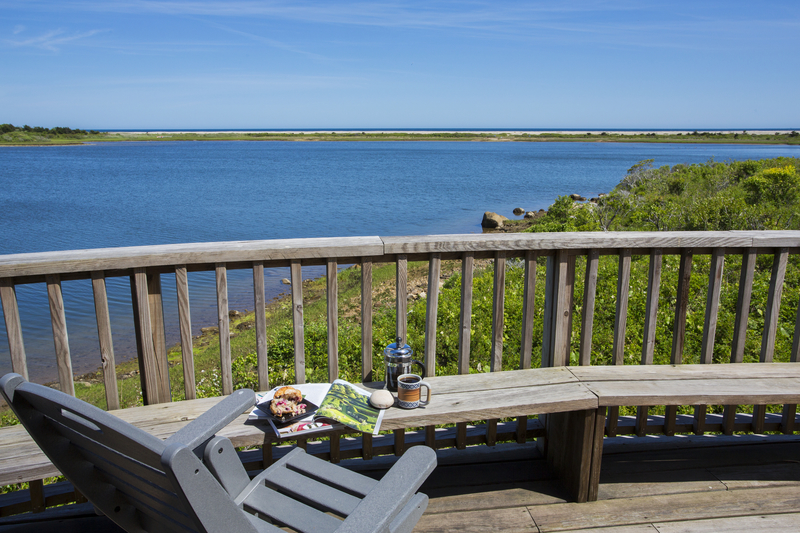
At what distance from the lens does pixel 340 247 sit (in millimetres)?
2510

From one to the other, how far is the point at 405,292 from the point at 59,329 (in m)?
1.56

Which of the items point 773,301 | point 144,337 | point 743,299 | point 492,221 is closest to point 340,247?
point 144,337

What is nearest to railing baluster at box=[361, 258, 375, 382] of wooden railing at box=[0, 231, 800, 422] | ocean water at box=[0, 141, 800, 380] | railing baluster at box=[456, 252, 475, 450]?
wooden railing at box=[0, 231, 800, 422]

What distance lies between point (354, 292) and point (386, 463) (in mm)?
8163

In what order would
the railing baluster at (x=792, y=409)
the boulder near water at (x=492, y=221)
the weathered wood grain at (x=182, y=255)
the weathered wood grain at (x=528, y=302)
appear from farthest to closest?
1. the boulder near water at (x=492, y=221)
2. the railing baluster at (x=792, y=409)
3. the weathered wood grain at (x=528, y=302)
4. the weathered wood grain at (x=182, y=255)

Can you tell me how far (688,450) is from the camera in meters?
2.98

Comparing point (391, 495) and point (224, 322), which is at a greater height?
point (224, 322)

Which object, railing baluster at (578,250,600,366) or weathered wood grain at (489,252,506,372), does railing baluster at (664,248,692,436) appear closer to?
railing baluster at (578,250,600,366)

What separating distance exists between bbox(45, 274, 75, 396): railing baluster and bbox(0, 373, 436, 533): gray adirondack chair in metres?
0.92

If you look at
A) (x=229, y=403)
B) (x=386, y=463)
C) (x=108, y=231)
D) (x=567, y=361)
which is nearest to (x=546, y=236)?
(x=567, y=361)

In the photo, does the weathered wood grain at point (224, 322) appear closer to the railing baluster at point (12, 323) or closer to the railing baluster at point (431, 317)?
the railing baluster at point (12, 323)

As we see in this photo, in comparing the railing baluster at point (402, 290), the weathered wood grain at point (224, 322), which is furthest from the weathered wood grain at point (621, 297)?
the weathered wood grain at point (224, 322)

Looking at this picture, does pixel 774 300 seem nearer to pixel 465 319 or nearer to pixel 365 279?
pixel 465 319

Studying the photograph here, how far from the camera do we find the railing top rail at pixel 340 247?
2263 mm
